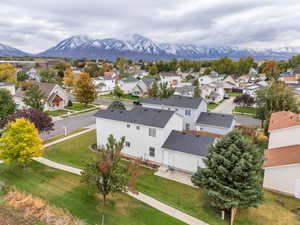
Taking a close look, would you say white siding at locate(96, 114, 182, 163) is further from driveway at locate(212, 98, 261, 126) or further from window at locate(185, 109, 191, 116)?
driveway at locate(212, 98, 261, 126)

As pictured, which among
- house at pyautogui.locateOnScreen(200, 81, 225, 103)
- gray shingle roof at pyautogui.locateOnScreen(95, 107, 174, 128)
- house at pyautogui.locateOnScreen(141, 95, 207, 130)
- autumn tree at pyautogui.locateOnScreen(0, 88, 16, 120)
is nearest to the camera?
gray shingle roof at pyautogui.locateOnScreen(95, 107, 174, 128)

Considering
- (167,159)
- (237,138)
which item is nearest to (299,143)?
(237,138)

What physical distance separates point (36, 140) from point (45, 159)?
12.8ft

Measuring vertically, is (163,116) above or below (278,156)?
above

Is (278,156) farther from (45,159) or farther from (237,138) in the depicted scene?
(45,159)

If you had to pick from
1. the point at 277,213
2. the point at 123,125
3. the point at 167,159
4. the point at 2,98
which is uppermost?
the point at 2,98

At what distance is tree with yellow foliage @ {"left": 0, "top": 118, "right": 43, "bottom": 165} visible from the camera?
667 inches

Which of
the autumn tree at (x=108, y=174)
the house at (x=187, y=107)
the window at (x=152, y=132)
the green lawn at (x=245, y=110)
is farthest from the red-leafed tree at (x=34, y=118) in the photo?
the green lawn at (x=245, y=110)

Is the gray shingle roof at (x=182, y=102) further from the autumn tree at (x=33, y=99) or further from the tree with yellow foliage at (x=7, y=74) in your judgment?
the tree with yellow foliage at (x=7, y=74)

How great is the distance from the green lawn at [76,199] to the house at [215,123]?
16920 millimetres

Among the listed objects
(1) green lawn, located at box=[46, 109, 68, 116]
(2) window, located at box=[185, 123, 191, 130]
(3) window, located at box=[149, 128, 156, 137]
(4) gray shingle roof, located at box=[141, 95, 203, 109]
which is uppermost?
(4) gray shingle roof, located at box=[141, 95, 203, 109]

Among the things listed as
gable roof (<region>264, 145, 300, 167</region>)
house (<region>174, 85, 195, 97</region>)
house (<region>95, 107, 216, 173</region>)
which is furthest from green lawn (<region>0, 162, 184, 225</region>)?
house (<region>174, 85, 195, 97</region>)

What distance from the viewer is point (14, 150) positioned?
667 inches

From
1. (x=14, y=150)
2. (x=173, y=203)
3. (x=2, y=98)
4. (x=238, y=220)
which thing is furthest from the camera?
(x=2, y=98)
